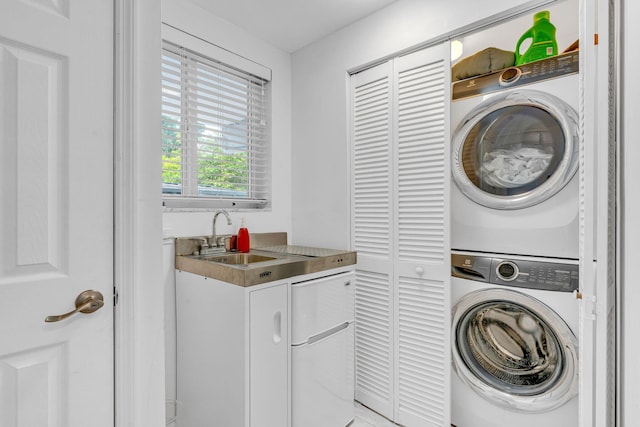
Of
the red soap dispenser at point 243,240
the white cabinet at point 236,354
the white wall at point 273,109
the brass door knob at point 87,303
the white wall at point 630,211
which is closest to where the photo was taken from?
the white wall at point 630,211

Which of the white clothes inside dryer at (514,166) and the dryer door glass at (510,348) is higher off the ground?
the white clothes inside dryer at (514,166)

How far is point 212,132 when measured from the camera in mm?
2049

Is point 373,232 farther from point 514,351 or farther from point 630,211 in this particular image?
point 630,211

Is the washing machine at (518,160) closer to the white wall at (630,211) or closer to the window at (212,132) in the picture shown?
the white wall at (630,211)

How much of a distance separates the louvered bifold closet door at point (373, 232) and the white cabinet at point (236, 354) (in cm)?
67

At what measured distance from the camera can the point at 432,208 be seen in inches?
68.0

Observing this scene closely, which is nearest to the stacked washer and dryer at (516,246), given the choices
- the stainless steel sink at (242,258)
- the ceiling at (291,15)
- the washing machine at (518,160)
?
the washing machine at (518,160)

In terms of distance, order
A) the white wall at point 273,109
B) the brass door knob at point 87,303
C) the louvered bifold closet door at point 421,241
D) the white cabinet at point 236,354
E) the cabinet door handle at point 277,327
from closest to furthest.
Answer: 1. the brass door knob at point 87,303
2. the white cabinet at point 236,354
3. the cabinet door handle at point 277,327
4. the louvered bifold closet door at point 421,241
5. the white wall at point 273,109

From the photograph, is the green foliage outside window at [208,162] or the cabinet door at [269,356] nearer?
the cabinet door at [269,356]

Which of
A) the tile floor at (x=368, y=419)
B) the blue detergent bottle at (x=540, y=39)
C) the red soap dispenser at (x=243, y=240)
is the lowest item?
the tile floor at (x=368, y=419)

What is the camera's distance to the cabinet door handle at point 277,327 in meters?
1.48

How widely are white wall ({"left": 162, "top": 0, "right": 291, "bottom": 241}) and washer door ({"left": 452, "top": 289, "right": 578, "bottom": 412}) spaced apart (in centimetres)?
141

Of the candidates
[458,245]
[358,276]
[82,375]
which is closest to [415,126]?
[458,245]

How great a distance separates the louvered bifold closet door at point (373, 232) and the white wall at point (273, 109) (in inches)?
24.3
